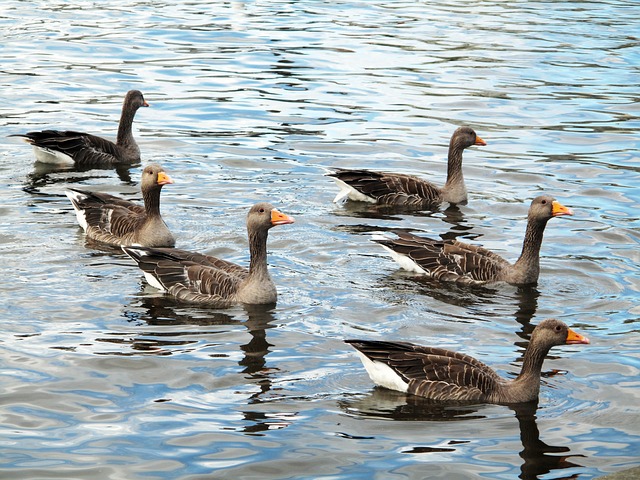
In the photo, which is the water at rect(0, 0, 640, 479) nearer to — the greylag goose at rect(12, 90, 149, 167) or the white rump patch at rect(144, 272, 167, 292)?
the white rump patch at rect(144, 272, 167, 292)

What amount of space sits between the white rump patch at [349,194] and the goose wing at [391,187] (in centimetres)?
5

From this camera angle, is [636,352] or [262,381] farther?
[636,352]

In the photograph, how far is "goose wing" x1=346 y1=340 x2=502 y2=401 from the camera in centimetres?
1119

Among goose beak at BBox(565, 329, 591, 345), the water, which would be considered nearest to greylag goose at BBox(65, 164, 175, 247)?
the water

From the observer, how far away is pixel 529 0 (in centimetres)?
4119

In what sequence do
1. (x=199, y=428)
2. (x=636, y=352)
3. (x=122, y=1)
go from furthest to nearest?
1. (x=122, y=1)
2. (x=636, y=352)
3. (x=199, y=428)

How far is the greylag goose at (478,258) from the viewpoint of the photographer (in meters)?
15.2

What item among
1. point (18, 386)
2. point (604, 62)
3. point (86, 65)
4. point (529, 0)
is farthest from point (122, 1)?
point (18, 386)

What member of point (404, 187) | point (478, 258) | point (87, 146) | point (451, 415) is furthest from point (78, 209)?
point (451, 415)

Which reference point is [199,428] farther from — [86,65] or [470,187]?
[86,65]

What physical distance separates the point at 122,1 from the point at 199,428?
105ft

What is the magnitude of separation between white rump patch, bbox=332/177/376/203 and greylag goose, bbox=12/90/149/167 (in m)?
4.53

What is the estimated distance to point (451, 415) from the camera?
11.0 metres

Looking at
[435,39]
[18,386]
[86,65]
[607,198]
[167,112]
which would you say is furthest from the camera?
[435,39]
